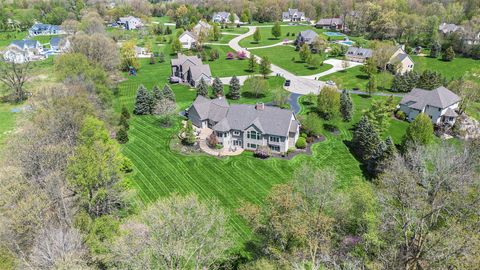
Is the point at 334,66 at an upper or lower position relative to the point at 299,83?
upper

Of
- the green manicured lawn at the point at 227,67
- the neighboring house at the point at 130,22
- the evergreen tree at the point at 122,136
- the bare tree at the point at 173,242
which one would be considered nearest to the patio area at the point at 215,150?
the evergreen tree at the point at 122,136

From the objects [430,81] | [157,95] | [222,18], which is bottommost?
[157,95]

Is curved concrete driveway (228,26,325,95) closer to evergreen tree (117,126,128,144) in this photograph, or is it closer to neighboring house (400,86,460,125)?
neighboring house (400,86,460,125)

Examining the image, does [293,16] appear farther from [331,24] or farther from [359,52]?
[359,52]

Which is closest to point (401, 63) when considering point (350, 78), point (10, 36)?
point (350, 78)

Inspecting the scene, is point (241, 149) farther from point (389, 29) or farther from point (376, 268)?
point (389, 29)

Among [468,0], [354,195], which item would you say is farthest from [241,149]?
[468,0]

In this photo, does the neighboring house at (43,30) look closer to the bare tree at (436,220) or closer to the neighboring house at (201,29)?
the neighboring house at (201,29)
